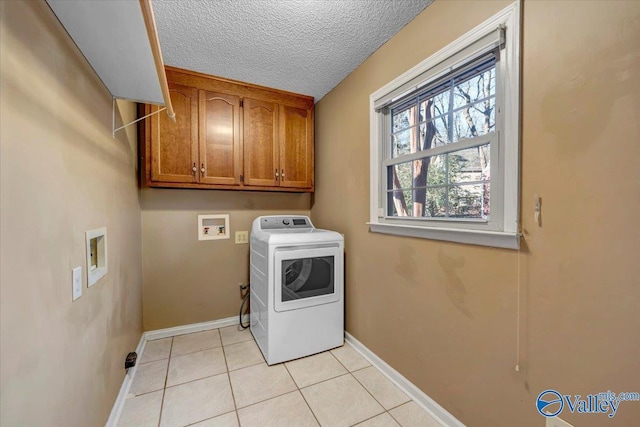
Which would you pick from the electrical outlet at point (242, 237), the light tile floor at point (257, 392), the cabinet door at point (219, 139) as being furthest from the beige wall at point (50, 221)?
the electrical outlet at point (242, 237)

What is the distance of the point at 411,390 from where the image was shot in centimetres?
165

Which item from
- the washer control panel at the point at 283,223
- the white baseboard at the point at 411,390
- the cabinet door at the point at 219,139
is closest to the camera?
the white baseboard at the point at 411,390

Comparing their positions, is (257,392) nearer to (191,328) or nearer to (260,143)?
(191,328)

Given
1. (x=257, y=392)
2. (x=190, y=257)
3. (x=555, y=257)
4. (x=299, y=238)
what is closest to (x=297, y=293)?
(x=299, y=238)

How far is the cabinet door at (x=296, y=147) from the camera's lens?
2.65 metres

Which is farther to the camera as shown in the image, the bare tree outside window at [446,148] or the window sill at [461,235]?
the bare tree outside window at [446,148]

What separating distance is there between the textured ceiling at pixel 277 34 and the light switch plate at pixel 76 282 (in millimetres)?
1475

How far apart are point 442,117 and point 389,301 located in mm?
1254

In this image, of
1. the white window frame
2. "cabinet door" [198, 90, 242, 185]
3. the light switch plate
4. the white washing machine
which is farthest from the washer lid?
the light switch plate

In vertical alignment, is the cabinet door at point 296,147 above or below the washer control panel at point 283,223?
above

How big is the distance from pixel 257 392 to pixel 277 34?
2366mm

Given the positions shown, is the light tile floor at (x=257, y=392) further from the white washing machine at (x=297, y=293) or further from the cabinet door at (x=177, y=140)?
the cabinet door at (x=177, y=140)

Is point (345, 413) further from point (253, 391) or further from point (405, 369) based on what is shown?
point (253, 391)

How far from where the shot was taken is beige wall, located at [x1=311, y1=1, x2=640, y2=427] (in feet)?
2.78
